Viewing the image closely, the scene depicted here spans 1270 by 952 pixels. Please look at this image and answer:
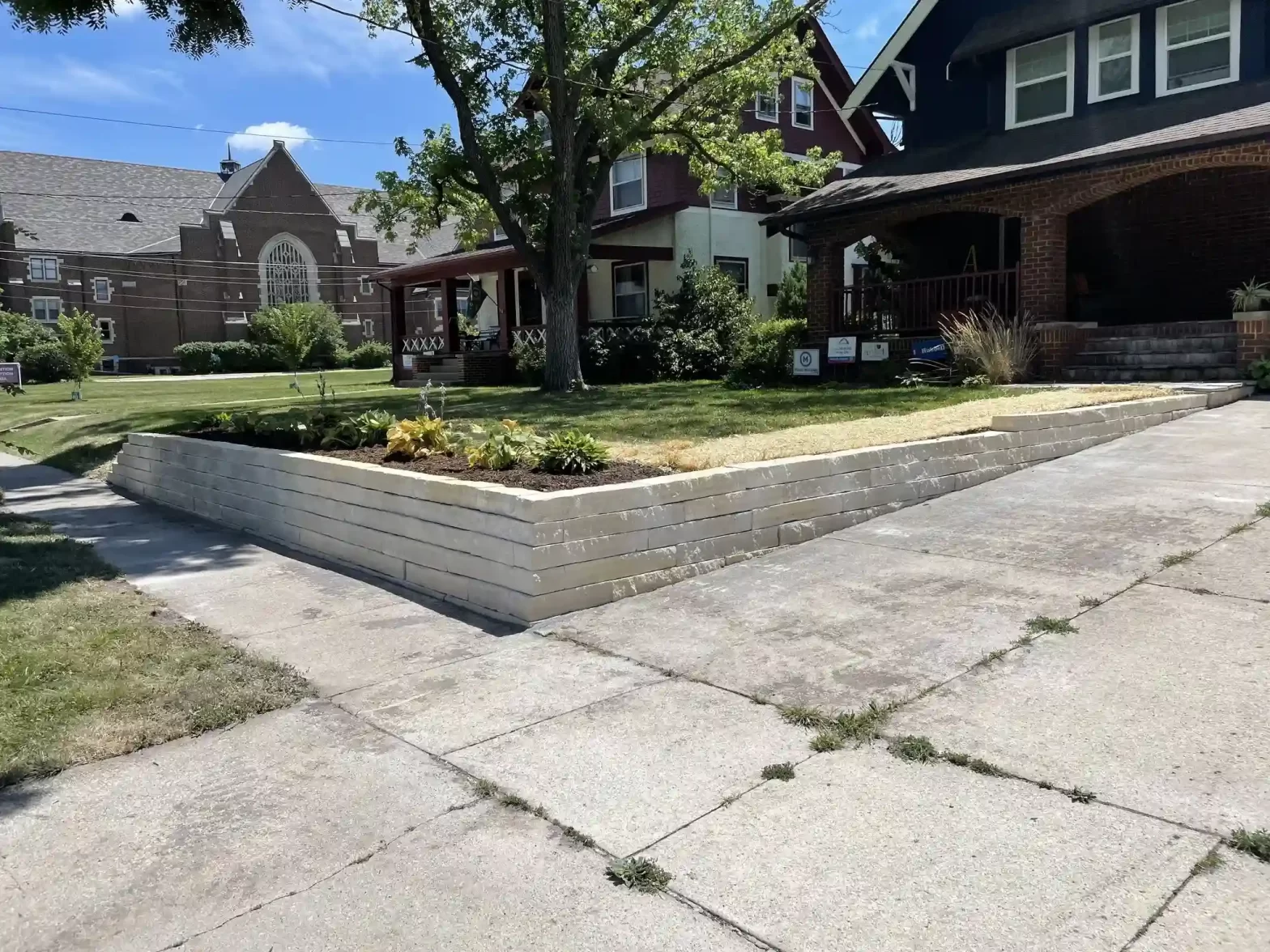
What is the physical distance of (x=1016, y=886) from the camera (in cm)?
264

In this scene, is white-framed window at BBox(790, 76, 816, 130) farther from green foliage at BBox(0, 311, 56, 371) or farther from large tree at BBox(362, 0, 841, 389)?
green foliage at BBox(0, 311, 56, 371)

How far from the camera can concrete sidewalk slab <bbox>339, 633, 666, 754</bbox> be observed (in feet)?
13.1

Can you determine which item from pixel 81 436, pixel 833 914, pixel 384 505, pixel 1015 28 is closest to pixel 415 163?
pixel 81 436

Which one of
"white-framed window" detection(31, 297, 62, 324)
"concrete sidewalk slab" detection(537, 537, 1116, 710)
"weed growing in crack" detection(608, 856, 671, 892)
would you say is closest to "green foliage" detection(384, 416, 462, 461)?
"concrete sidewalk slab" detection(537, 537, 1116, 710)

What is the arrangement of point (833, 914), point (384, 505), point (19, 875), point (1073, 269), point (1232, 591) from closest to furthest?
point (833, 914)
point (19, 875)
point (1232, 591)
point (384, 505)
point (1073, 269)

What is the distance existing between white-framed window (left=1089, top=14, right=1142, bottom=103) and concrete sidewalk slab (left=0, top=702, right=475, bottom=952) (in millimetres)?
16681

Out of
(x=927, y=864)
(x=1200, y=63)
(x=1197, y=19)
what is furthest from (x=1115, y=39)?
(x=927, y=864)

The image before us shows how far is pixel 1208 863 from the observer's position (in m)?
2.66

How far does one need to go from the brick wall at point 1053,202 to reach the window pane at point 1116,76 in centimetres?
241

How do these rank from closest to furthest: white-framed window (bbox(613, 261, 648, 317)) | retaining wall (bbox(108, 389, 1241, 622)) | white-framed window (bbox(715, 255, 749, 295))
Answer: retaining wall (bbox(108, 389, 1241, 622)) → white-framed window (bbox(613, 261, 648, 317)) → white-framed window (bbox(715, 255, 749, 295))

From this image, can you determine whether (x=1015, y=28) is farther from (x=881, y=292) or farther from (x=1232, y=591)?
(x=1232, y=591)

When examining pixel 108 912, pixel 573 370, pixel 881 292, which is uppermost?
pixel 881 292

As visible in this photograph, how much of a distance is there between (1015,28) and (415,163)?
445 inches

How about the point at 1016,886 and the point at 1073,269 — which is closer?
the point at 1016,886
